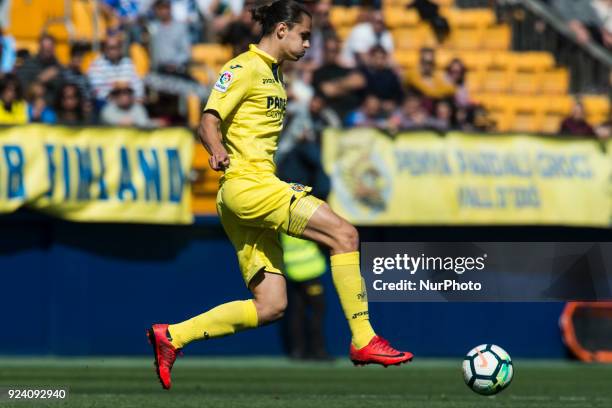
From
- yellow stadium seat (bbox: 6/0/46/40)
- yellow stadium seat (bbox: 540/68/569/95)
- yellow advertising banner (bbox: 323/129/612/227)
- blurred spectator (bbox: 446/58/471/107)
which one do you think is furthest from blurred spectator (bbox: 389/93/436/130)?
yellow stadium seat (bbox: 6/0/46/40)

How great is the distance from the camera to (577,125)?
15828 mm

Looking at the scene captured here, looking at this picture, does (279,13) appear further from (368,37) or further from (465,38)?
(465,38)

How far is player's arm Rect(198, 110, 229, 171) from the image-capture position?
23.2 feet

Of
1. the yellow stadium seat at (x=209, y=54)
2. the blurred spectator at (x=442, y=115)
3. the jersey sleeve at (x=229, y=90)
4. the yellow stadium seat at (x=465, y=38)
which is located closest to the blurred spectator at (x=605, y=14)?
the yellow stadium seat at (x=465, y=38)

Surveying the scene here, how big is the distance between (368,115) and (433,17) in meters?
3.11

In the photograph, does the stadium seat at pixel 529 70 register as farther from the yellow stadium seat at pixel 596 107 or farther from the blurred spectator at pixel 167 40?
the blurred spectator at pixel 167 40

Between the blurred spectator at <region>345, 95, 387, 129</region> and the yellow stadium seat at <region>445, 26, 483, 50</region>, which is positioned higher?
the yellow stadium seat at <region>445, 26, 483, 50</region>

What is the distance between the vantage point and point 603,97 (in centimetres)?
1800

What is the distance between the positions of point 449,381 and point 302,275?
2745 mm

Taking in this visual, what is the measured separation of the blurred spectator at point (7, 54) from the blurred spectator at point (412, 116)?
14.3 feet

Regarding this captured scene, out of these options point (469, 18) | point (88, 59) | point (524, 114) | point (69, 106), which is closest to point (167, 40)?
point (88, 59)

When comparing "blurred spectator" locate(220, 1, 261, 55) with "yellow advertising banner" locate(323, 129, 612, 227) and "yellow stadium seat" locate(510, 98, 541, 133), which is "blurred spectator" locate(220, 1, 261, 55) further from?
"yellow stadium seat" locate(510, 98, 541, 133)

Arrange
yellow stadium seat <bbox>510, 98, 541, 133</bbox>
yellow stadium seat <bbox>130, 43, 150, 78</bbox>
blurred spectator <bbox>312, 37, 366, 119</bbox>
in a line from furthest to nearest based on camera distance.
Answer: yellow stadium seat <bbox>510, 98, 541, 133</bbox>
yellow stadium seat <bbox>130, 43, 150, 78</bbox>
blurred spectator <bbox>312, 37, 366, 119</bbox>

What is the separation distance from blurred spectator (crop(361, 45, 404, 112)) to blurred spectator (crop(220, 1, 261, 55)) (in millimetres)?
1365
